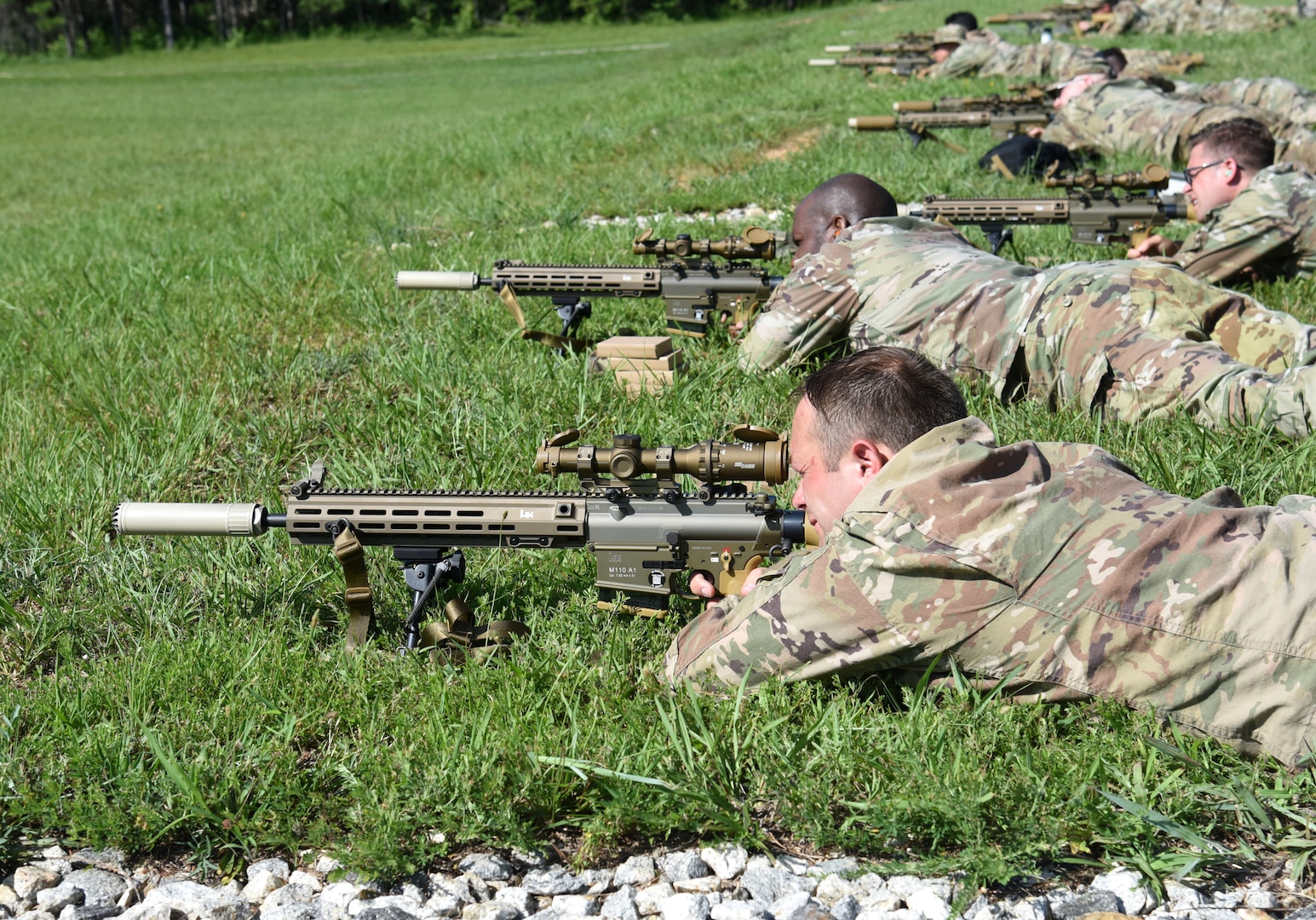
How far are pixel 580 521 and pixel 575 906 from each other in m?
1.40

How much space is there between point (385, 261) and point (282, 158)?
14853 mm

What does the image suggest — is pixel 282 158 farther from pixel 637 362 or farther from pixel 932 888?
pixel 932 888

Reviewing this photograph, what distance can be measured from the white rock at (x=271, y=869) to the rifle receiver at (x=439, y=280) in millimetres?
4291

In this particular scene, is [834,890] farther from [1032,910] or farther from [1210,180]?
[1210,180]

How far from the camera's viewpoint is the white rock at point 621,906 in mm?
2787

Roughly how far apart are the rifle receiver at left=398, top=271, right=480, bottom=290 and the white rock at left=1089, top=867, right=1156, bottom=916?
16.6 feet

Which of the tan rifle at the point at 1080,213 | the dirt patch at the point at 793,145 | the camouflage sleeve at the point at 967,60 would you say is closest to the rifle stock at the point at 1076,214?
the tan rifle at the point at 1080,213

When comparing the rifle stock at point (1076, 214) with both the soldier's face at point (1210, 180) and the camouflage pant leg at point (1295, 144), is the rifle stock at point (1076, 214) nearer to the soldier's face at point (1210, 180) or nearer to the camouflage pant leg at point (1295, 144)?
the soldier's face at point (1210, 180)

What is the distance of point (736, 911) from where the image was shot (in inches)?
109

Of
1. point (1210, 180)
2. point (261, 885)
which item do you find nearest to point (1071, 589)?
point (261, 885)

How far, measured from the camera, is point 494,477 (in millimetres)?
5094

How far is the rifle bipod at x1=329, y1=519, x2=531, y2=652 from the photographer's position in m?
3.87

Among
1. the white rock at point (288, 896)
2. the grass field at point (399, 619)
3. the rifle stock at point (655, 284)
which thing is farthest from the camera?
the rifle stock at point (655, 284)

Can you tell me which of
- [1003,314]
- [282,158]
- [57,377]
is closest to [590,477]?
[1003,314]
